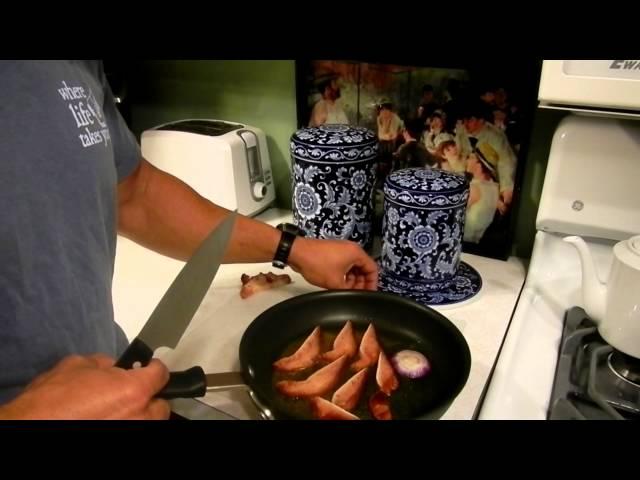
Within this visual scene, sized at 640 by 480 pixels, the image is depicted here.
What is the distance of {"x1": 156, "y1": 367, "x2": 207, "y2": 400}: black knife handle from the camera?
516mm

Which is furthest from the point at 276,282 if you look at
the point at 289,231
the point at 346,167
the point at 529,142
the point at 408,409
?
the point at 529,142

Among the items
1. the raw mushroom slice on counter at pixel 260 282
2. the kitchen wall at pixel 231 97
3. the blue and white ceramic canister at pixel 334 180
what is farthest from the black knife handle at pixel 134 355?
the kitchen wall at pixel 231 97

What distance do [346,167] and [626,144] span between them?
41cm

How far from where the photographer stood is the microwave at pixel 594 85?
2.12ft

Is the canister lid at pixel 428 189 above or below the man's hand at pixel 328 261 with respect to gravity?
above

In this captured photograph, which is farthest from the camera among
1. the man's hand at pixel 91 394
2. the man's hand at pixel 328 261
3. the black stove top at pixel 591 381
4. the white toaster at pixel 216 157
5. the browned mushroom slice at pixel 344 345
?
the white toaster at pixel 216 157

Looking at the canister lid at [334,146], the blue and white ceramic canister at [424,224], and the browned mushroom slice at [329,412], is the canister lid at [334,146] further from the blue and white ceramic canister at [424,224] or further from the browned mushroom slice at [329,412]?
the browned mushroom slice at [329,412]

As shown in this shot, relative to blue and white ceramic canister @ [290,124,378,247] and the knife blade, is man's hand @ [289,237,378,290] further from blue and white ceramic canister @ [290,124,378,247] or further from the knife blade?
the knife blade

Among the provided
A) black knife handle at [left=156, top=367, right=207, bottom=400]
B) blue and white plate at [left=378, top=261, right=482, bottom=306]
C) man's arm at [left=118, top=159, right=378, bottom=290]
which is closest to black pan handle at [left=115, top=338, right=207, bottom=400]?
black knife handle at [left=156, top=367, right=207, bottom=400]

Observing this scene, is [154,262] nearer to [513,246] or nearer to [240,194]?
[240,194]

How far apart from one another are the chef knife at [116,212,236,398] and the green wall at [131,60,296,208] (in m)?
0.60

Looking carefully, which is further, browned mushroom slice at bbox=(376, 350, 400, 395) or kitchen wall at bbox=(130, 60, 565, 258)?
kitchen wall at bbox=(130, 60, 565, 258)

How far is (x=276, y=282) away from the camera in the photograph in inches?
36.0

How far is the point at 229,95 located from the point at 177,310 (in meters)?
0.74
